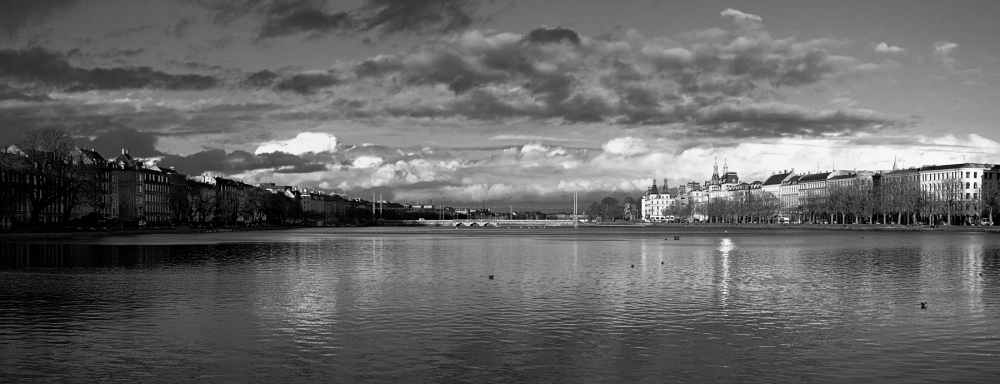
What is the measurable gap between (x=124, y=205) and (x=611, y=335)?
507 ft

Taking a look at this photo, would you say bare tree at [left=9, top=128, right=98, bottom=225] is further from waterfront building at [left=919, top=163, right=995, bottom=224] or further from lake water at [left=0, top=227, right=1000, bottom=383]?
waterfront building at [left=919, top=163, right=995, bottom=224]

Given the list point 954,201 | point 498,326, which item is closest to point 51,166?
point 498,326

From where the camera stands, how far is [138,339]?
21.1m

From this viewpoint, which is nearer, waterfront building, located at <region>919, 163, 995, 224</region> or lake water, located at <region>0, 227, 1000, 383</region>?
lake water, located at <region>0, 227, 1000, 383</region>

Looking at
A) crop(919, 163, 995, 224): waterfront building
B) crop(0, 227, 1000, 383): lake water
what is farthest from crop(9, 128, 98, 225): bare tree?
crop(919, 163, 995, 224): waterfront building

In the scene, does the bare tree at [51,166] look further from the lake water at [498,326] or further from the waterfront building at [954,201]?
the waterfront building at [954,201]

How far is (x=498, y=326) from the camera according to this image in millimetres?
23594

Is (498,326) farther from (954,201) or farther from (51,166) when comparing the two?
(954,201)

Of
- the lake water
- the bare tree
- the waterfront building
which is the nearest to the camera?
the lake water

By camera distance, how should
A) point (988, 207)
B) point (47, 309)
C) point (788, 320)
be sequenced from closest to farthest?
point (788, 320), point (47, 309), point (988, 207)

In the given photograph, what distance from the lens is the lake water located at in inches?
697

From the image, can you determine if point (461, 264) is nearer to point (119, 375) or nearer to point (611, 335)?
point (611, 335)

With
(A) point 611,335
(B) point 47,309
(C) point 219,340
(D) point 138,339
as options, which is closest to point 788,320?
(A) point 611,335

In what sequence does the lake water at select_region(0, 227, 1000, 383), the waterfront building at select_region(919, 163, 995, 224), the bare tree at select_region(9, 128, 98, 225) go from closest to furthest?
the lake water at select_region(0, 227, 1000, 383) → the bare tree at select_region(9, 128, 98, 225) → the waterfront building at select_region(919, 163, 995, 224)
